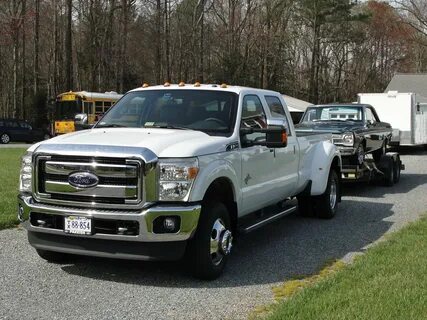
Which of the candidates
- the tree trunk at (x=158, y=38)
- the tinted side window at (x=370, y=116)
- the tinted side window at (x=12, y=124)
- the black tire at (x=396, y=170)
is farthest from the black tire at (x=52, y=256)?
the tree trunk at (x=158, y=38)

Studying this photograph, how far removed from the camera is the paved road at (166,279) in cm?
514

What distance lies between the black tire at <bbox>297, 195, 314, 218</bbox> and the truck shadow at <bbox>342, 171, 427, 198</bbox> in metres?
3.28

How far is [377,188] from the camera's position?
46.3 feet

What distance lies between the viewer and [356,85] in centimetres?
6906

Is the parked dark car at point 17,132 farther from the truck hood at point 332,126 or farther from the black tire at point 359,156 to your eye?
the black tire at point 359,156

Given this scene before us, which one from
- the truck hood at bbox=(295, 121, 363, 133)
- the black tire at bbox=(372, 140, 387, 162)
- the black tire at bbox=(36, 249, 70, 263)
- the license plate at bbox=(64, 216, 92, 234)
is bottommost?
the black tire at bbox=(36, 249, 70, 263)

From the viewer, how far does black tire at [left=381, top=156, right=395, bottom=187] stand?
45.8 feet

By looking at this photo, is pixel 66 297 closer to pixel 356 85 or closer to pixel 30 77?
pixel 30 77

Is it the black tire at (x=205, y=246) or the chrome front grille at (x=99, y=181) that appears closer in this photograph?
the chrome front grille at (x=99, y=181)

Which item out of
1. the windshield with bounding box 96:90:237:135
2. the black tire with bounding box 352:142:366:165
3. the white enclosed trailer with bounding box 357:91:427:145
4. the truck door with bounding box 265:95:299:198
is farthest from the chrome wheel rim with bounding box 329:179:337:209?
the white enclosed trailer with bounding box 357:91:427:145

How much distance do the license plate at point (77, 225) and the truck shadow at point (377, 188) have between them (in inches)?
329

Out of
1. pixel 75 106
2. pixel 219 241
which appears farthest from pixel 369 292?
pixel 75 106

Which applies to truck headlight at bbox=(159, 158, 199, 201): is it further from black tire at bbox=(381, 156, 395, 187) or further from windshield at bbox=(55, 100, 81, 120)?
windshield at bbox=(55, 100, 81, 120)

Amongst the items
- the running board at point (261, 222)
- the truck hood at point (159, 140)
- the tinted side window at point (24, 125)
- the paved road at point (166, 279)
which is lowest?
the paved road at point (166, 279)
